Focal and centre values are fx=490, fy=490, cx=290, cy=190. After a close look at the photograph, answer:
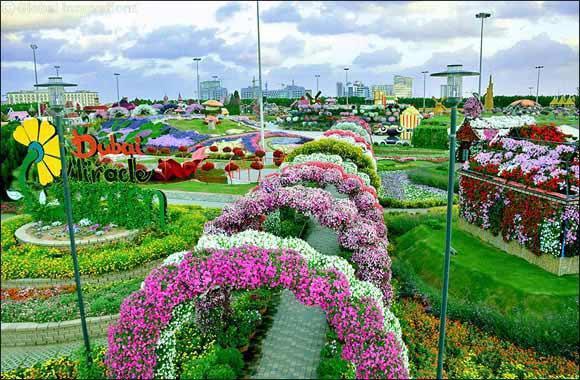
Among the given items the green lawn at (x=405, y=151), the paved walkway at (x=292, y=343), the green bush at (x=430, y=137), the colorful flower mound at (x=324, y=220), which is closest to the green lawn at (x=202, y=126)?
the green lawn at (x=405, y=151)

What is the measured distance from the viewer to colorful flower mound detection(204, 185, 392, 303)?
38.3ft

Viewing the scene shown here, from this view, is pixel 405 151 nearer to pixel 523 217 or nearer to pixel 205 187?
pixel 205 187

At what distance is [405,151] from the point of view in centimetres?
4906

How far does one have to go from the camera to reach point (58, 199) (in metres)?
18.7

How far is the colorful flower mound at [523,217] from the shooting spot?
1289cm

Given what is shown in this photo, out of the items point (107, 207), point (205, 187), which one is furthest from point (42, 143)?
point (205, 187)

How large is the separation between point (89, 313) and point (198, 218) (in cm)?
767

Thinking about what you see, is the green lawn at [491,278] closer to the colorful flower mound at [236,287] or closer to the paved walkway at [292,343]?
the paved walkway at [292,343]

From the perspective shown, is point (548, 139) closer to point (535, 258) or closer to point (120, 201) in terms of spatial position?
point (535, 258)

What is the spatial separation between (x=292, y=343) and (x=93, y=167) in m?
13.2

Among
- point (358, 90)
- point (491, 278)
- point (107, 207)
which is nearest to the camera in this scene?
point (491, 278)

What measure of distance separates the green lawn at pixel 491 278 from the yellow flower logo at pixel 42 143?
13331 millimetres

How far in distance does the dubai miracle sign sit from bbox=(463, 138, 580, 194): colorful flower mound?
13.7 meters

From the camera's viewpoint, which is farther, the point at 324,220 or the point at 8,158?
the point at 8,158
